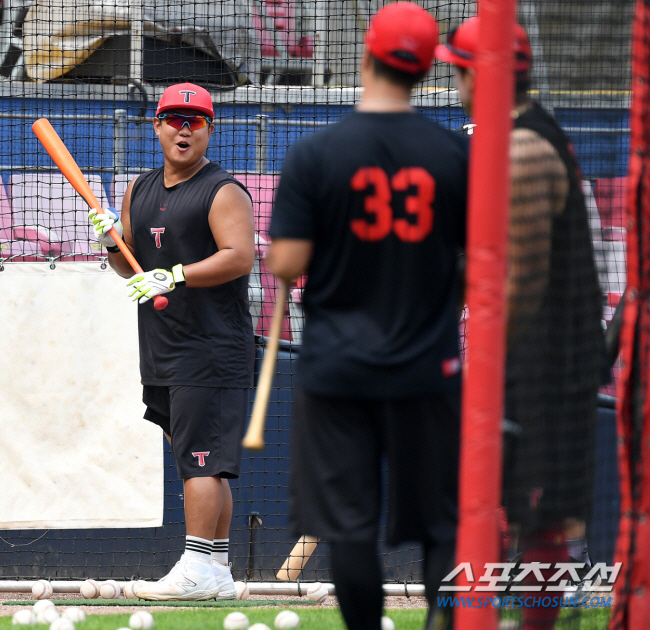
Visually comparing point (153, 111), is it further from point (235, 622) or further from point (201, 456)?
point (235, 622)

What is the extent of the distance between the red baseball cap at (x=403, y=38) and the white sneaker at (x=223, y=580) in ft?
9.23

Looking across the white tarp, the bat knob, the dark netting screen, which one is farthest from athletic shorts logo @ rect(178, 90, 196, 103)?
the white tarp

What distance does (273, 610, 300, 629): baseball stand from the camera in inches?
160

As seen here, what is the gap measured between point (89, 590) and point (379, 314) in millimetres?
3196

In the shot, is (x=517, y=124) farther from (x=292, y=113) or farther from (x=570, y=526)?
(x=292, y=113)

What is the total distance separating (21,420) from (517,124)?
382cm

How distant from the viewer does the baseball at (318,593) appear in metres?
5.04

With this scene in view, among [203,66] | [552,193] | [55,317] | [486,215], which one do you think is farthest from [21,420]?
[486,215]

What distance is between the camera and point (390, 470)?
266 cm

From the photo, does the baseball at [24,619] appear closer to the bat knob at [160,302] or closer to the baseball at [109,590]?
the baseball at [109,590]

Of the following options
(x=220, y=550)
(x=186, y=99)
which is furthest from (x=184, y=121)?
(x=220, y=550)

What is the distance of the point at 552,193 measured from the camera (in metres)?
2.76

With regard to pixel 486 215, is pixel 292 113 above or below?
above

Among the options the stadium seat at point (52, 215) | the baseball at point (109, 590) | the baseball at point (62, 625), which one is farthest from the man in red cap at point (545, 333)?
the stadium seat at point (52, 215)
